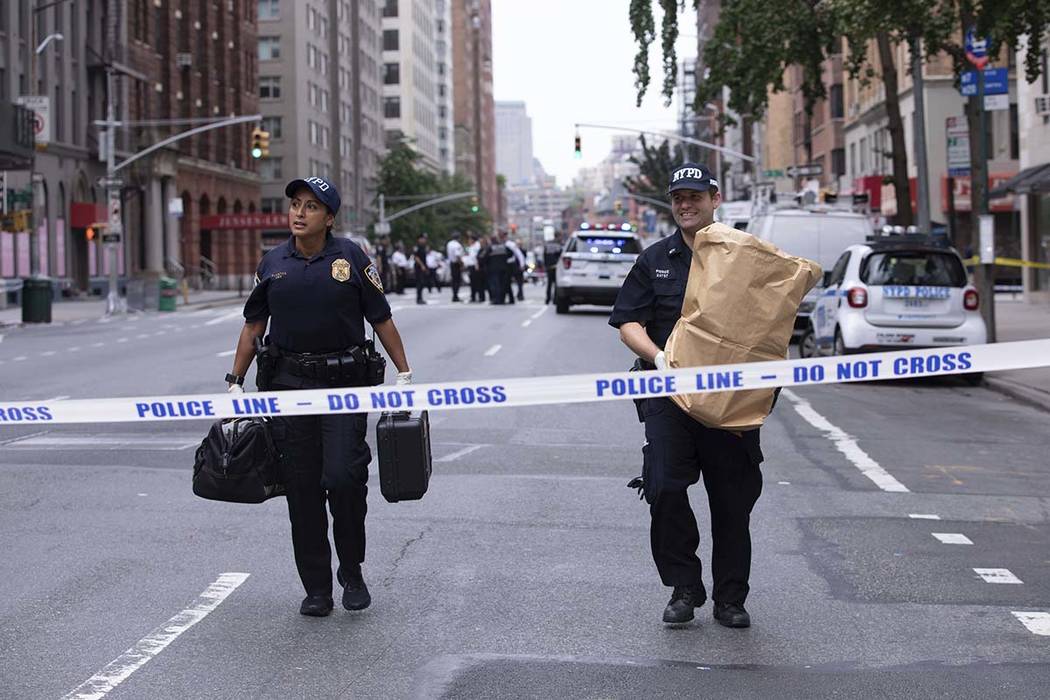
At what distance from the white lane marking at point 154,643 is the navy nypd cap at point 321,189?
6.00 ft

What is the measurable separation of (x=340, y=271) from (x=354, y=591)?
4.53ft

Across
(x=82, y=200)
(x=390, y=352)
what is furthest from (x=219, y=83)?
(x=390, y=352)

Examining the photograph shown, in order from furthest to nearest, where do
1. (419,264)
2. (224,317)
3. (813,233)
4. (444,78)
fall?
1. (444,78)
2. (419,264)
3. (224,317)
4. (813,233)

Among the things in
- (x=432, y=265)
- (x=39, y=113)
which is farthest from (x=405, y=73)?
(x=39, y=113)

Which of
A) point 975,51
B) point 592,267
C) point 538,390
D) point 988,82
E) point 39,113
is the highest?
point 39,113

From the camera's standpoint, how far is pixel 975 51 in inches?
887

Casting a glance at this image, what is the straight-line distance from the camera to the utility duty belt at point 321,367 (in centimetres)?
690

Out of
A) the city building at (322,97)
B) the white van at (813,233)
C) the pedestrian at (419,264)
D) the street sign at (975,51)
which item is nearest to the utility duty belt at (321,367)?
the street sign at (975,51)

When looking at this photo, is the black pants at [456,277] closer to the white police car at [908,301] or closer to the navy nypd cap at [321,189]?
the white police car at [908,301]

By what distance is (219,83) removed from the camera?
82438 millimetres

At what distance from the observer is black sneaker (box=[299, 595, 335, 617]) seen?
695cm

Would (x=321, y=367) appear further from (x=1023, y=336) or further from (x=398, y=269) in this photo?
(x=398, y=269)

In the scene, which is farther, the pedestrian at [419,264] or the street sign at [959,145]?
the pedestrian at [419,264]

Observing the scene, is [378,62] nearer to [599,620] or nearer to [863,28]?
[863,28]
